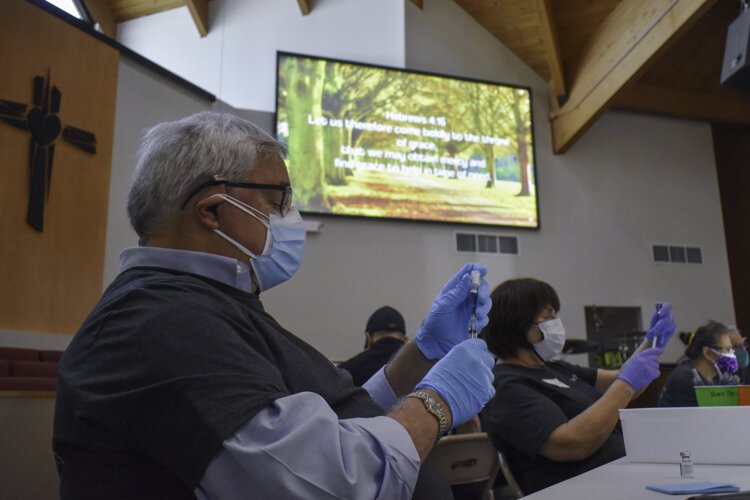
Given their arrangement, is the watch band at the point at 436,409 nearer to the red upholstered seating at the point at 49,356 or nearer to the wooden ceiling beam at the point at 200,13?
the red upholstered seating at the point at 49,356

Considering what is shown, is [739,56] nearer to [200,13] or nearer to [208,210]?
[208,210]

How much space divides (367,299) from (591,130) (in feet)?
10.6

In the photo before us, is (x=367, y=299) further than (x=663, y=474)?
Yes

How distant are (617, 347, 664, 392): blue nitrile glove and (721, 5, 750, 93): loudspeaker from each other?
229 centimetres

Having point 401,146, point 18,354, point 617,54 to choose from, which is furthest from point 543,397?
point 617,54

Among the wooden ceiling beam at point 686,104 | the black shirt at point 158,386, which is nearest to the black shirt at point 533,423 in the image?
the black shirt at point 158,386

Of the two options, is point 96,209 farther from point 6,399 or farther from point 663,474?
point 663,474

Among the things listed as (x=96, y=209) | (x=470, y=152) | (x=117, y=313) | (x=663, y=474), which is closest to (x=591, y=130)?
(x=470, y=152)

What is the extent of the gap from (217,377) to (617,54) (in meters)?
6.22

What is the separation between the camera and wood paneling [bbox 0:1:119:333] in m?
4.16

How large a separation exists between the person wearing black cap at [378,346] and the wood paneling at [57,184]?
7.00 feet

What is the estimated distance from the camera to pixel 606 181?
7.05 m

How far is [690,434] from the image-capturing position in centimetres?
135

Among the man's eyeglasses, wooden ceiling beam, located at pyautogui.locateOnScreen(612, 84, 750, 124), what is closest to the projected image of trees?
wooden ceiling beam, located at pyautogui.locateOnScreen(612, 84, 750, 124)
